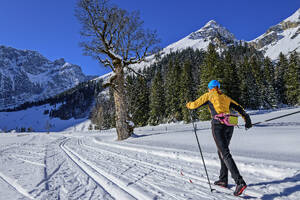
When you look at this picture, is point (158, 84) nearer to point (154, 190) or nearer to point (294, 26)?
point (154, 190)

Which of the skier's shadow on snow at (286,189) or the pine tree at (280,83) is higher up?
the pine tree at (280,83)

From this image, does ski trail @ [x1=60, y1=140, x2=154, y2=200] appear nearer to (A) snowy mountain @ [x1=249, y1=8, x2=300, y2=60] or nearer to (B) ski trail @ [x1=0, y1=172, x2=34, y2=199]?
(B) ski trail @ [x1=0, y1=172, x2=34, y2=199]

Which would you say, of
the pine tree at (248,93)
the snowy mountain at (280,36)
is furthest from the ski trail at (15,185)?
the snowy mountain at (280,36)

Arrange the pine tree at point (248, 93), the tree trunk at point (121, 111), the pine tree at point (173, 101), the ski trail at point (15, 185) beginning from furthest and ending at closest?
the pine tree at point (248, 93)
the pine tree at point (173, 101)
the tree trunk at point (121, 111)
the ski trail at point (15, 185)

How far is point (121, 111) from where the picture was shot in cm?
1191

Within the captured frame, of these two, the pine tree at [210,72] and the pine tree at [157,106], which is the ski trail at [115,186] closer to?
the pine tree at [210,72]

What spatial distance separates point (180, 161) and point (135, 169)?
1.49 m

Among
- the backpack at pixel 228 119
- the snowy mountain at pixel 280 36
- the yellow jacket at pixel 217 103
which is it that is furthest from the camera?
the snowy mountain at pixel 280 36

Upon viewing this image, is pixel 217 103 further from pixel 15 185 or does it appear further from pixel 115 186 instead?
pixel 15 185

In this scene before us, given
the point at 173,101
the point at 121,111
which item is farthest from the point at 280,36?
the point at 121,111

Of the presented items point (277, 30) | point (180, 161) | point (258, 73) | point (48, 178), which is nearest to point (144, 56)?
point (180, 161)

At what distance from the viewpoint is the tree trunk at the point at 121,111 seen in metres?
11.9

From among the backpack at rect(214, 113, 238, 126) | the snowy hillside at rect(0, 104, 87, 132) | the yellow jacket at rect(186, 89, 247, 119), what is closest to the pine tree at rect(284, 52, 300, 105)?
the yellow jacket at rect(186, 89, 247, 119)

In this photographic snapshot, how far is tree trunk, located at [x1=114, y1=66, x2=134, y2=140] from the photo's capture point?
1190 cm
